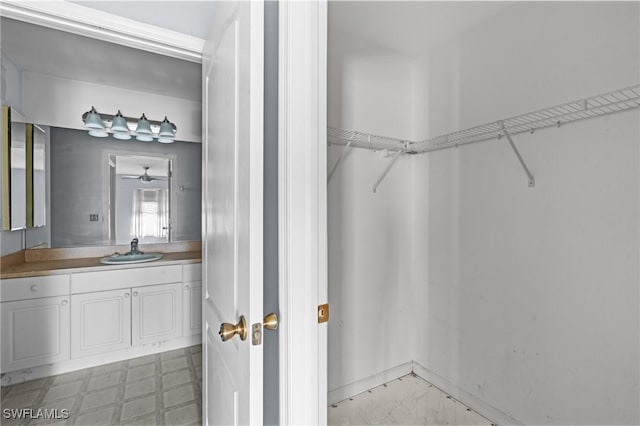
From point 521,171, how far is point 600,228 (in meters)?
0.42

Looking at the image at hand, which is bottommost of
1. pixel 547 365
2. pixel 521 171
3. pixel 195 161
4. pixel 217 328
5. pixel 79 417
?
pixel 79 417

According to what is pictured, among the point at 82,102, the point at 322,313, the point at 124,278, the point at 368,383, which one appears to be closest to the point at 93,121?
the point at 82,102

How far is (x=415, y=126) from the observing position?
218 centimetres

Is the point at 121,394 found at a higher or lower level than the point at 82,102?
lower

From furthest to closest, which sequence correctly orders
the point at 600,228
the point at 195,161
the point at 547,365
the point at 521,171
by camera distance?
the point at 195,161 < the point at 521,171 < the point at 547,365 < the point at 600,228

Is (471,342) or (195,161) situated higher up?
(195,161)

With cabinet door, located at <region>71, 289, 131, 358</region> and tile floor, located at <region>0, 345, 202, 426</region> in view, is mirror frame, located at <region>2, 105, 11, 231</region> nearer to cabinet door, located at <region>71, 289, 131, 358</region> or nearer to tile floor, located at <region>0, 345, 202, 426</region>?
cabinet door, located at <region>71, 289, 131, 358</region>

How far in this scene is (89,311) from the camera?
7.66 feet

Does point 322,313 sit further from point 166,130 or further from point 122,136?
point 122,136

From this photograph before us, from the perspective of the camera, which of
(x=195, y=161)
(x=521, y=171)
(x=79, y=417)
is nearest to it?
(x=521, y=171)

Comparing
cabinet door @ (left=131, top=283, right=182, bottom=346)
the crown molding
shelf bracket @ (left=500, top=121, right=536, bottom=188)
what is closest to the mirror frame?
cabinet door @ (left=131, top=283, right=182, bottom=346)

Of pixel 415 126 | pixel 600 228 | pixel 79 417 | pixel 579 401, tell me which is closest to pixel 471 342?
pixel 579 401

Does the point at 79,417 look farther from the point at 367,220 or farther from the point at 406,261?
the point at 406,261

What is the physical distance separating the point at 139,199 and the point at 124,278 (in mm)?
868
